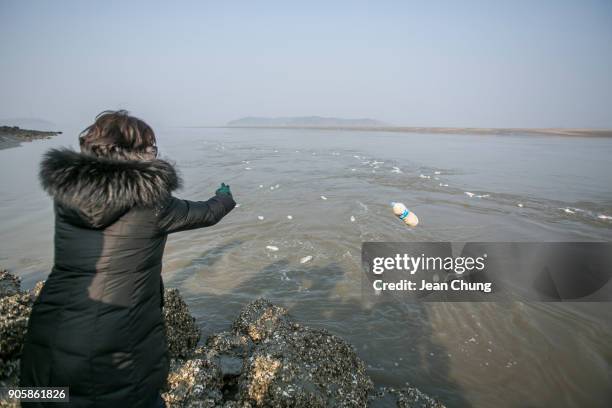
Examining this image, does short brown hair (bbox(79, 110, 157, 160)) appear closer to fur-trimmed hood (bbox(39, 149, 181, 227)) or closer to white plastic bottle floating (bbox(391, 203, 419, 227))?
fur-trimmed hood (bbox(39, 149, 181, 227))

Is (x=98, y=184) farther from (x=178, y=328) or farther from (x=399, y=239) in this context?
(x=399, y=239)

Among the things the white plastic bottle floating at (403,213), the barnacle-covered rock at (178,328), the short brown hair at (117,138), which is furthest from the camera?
the white plastic bottle floating at (403,213)

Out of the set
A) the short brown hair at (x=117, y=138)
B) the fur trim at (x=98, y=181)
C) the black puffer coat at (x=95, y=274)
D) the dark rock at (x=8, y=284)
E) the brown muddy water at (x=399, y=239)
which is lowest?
the brown muddy water at (x=399, y=239)

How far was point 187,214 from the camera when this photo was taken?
2691 millimetres

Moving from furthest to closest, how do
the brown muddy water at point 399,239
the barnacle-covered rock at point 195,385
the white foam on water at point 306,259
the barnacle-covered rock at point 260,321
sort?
the white foam on water at point 306,259, the brown muddy water at point 399,239, the barnacle-covered rock at point 260,321, the barnacle-covered rock at point 195,385

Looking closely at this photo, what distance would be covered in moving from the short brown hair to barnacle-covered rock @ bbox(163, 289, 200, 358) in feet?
9.21

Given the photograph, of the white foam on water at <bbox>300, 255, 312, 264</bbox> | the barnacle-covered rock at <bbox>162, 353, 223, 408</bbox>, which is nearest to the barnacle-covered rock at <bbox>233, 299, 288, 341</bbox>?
the barnacle-covered rock at <bbox>162, 353, 223, 408</bbox>

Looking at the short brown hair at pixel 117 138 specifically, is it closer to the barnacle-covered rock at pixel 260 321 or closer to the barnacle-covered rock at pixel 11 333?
the barnacle-covered rock at pixel 11 333

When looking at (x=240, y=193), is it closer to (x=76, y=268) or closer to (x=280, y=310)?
(x=280, y=310)

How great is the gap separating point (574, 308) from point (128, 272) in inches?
313

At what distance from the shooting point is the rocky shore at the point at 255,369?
11.9 ft

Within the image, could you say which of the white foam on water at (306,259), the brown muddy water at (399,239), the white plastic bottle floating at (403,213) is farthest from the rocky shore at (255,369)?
the white plastic bottle floating at (403,213)

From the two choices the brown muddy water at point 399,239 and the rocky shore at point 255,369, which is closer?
the rocky shore at point 255,369

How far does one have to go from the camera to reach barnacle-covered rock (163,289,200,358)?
460 cm
